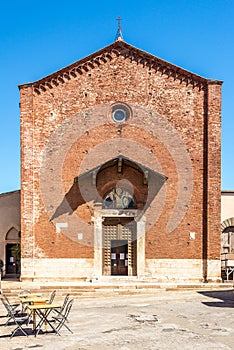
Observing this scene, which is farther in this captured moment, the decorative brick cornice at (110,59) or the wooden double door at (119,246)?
the decorative brick cornice at (110,59)

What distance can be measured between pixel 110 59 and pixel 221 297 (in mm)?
11625

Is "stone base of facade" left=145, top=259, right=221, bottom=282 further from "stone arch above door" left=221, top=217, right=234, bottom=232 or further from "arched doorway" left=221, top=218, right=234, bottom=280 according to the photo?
"stone arch above door" left=221, top=217, right=234, bottom=232

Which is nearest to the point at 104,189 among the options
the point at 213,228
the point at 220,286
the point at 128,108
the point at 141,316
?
the point at 128,108

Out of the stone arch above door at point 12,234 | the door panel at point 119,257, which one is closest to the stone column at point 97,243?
the door panel at point 119,257

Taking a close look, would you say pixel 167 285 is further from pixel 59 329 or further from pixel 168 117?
pixel 59 329

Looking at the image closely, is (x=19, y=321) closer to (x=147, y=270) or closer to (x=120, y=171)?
(x=147, y=270)

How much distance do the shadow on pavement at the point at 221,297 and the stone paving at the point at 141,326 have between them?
22mm

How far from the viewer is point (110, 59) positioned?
21344mm

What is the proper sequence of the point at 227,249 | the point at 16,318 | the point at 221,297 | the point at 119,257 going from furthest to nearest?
the point at 227,249
the point at 119,257
the point at 221,297
the point at 16,318

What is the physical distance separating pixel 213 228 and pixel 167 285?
11.5ft

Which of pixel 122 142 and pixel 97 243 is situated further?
pixel 122 142

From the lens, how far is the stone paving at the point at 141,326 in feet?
30.4

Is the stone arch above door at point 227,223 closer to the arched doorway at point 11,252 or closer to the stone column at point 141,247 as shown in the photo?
the stone column at point 141,247

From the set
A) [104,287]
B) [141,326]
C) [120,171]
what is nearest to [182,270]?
[104,287]
